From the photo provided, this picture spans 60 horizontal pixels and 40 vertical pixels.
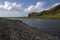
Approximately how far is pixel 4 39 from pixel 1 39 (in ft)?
1.35

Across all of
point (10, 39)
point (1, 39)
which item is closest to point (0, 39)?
point (1, 39)

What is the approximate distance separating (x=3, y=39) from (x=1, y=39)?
28 centimetres

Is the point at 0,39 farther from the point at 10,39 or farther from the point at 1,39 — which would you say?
the point at 10,39

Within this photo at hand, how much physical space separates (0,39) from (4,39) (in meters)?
0.55

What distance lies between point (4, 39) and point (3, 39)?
0.15 metres

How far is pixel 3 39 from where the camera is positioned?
1883 centimetres

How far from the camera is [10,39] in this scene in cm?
1931

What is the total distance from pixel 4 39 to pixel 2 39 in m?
0.27

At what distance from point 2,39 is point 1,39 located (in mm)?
136

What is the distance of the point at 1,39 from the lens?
61.8 ft
